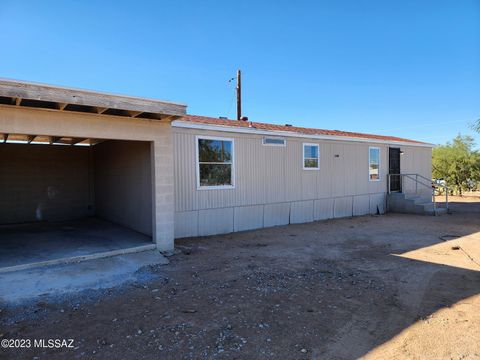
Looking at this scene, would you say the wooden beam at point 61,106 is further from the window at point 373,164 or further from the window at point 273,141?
the window at point 373,164

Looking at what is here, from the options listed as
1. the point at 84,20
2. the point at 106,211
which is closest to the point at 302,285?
the point at 106,211

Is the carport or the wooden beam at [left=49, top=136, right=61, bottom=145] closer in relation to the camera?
the carport

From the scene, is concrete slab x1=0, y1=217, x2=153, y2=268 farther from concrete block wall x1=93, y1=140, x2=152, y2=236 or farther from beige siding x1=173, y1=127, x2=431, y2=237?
beige siding x1=173, y1=127, x2=431, y2=237

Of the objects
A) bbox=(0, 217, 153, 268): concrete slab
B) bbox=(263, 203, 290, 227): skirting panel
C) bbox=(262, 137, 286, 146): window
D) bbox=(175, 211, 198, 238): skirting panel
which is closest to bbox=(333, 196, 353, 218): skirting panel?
bbox=(263, 203, 290, 227): skirting panel

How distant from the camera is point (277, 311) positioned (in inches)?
139

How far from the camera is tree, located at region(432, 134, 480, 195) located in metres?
20.6

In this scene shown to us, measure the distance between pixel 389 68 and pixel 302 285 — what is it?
15.0m

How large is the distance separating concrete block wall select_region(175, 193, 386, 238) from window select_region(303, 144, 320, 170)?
1.22 m

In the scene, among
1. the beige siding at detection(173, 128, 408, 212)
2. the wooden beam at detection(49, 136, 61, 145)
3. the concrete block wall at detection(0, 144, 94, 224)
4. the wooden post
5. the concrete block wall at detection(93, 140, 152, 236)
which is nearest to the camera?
the concrete block wall at detection(93, 140, 152, 236)

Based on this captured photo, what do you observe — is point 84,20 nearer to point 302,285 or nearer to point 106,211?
point 106,211

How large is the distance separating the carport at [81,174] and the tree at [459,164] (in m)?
21.9

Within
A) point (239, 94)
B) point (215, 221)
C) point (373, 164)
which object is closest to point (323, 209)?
point (373, 164)

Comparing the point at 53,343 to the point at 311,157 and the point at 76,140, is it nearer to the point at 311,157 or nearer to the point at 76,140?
the point at 76,140

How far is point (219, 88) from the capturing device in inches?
779
